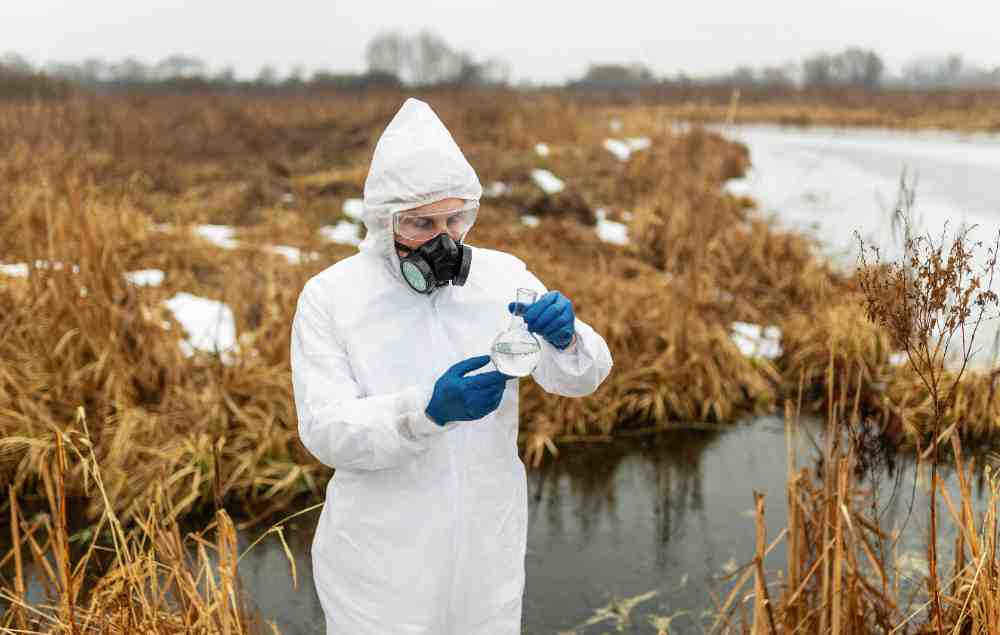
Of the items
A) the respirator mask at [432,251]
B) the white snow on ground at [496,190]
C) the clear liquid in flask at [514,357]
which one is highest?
the respirator mask at [432,251]

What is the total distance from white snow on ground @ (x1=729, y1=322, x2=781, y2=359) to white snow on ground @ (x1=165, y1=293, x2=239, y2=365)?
10.6 feet

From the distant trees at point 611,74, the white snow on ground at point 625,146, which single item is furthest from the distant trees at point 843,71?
the white snow on ground at point 625,146

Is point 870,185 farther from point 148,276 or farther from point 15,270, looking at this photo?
point 15,270

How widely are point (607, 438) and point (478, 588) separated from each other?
346 cm

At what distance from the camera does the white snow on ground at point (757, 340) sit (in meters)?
5.91

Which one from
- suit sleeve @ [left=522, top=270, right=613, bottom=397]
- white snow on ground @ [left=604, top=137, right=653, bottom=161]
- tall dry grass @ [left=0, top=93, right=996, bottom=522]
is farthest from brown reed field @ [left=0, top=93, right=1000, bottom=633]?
white snow on ground @ [left=604, top=137, right=653, bottom=161]

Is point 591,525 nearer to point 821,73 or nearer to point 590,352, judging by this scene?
point 590,352

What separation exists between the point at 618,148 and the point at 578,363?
536 inches

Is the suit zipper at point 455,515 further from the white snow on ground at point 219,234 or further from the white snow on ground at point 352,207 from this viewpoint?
the white snow on ground at point 352,207

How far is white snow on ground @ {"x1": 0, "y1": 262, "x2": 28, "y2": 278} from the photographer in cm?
539

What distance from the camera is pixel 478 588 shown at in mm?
1771

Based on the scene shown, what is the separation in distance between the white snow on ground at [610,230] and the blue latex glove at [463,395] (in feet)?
23.0

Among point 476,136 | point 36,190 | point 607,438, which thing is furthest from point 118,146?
point 607,438

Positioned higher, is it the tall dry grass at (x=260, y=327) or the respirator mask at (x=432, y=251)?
the respirator mask at (x=432, y=251)
